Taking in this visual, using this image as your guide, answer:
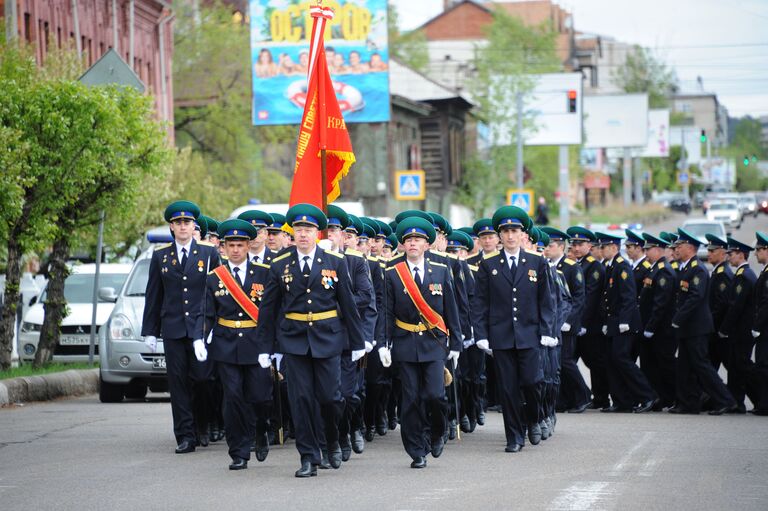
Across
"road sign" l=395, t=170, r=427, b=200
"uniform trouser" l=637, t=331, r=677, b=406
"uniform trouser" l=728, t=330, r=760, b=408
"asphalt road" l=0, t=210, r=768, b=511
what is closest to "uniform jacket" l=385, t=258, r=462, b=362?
"asphalt road" l=0, t=210, r=768, b=511

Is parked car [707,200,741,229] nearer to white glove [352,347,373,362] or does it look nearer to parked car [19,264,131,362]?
parked car [19,264,131,362]

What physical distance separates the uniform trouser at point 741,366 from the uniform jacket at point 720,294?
353 millimetres

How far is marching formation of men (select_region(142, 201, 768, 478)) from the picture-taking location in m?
11.5

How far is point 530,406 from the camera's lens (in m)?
13.2

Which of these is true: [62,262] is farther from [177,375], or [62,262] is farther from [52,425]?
[177,375]

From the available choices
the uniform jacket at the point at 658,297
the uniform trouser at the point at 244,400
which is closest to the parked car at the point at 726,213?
the uniform jacket at the point at 658,297

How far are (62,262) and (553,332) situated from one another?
9.00 meters

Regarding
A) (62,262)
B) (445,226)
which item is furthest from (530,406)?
(62,262)

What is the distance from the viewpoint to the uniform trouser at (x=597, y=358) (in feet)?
58.0

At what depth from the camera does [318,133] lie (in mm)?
17359

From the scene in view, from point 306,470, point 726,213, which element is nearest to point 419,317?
point 306,470

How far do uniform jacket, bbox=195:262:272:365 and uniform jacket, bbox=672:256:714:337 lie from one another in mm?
6195

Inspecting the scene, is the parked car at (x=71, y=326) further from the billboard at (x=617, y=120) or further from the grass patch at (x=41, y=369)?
the billboard at (x=617, y=120)

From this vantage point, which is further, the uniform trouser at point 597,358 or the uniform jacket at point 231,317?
the uniform trouser at point 597,358
